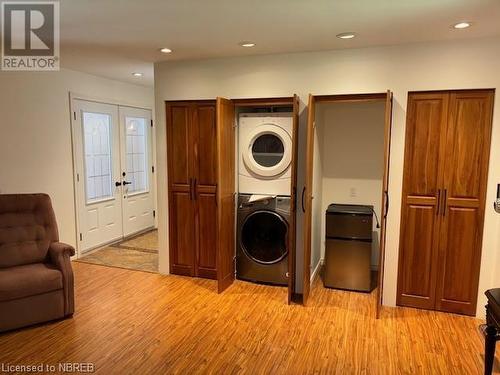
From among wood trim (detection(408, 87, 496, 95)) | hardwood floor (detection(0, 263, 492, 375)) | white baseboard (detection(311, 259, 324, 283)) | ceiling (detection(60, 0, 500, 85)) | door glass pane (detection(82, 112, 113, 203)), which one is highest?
ceiling (detection(60, 0, 500, 85))

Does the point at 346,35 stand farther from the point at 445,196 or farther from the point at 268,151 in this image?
the point at 445,196

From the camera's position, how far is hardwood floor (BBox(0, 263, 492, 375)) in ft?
8.45

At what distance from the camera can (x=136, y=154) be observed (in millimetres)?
5922

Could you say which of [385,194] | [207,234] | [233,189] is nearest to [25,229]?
[207,234]

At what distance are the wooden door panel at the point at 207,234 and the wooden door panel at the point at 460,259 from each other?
2.21 meters

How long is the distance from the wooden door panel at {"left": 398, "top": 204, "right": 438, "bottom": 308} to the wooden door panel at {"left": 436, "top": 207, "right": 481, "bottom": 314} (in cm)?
10

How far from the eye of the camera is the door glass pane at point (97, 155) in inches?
193

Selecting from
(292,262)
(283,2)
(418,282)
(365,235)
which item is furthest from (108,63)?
(418,282)

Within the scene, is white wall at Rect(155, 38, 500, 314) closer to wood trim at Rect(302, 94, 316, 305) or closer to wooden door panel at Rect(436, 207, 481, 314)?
wooden door panel at Rect(436, 207, 481, 314)

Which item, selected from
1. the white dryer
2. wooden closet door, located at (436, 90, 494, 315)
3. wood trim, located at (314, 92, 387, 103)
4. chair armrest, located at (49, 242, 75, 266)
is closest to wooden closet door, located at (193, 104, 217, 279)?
the white dryer

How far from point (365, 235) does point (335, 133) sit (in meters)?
1.26

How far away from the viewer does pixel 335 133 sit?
170 inches

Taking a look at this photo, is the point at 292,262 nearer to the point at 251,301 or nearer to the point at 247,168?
the point at 251,301

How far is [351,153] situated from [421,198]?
117cm
